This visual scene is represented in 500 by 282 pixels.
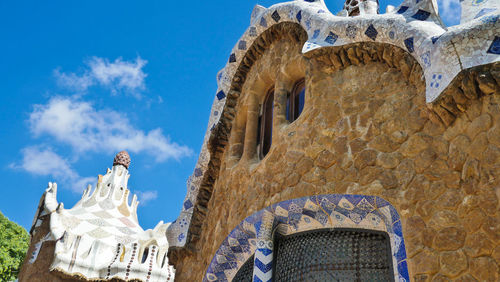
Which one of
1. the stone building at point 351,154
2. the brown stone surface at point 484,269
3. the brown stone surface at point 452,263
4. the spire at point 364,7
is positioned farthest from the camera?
the spire at point 364,7

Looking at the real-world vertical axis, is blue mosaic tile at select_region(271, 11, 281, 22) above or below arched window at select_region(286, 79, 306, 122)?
above

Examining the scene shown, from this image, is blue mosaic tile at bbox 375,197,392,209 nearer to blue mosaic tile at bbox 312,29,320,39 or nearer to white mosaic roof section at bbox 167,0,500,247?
white mosaic roof section at bbox 167,0,500,247

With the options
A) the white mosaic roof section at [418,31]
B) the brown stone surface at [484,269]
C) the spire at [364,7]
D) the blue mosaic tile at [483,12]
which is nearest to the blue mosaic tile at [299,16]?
the white mosaic roof section at [418,31]

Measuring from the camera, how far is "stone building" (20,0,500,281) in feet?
10.7

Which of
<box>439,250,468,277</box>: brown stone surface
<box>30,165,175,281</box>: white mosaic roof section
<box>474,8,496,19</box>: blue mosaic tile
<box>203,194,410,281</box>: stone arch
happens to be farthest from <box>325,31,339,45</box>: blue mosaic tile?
<box>30,165,175,281</box>: white mosaic roof section

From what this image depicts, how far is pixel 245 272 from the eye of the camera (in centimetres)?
471

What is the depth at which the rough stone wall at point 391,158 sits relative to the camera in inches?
124

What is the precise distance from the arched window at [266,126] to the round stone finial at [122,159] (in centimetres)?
969

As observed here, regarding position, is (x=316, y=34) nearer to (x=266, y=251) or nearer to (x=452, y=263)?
(x=266, y=251)

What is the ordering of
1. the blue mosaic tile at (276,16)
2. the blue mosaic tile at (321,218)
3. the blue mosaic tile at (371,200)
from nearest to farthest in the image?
the blue mosaic tile at (371,200) < the blue mosaic tile at (321,218) < the blue mosaic tile at (276,16)

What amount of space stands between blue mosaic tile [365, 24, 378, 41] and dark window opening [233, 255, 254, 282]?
7.38 ft

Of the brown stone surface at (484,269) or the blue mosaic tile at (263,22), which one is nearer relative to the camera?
the brown stone surface at (484,269)

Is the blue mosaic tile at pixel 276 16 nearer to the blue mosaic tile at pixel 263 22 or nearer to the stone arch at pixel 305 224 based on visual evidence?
the blue mosaic tile at pixel 263 22

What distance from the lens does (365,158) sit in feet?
12.8
